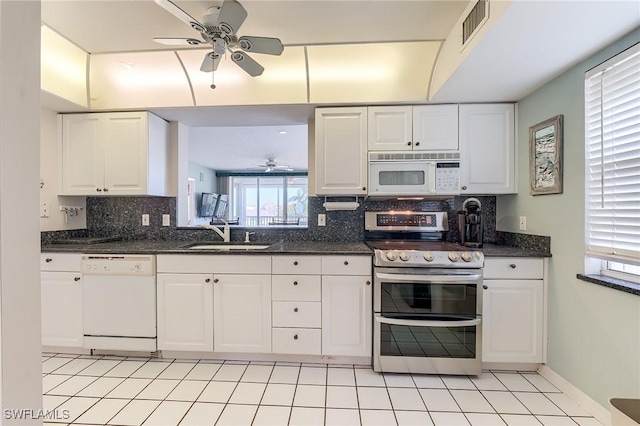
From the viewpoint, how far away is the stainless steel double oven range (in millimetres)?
2139

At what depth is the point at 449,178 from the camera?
8.21ft

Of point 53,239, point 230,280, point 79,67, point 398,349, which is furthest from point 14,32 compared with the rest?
point 53,239

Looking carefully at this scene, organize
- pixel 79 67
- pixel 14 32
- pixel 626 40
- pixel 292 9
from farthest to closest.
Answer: pixel 79 67
pixel 292 9
pixel 626 40
pixel 14 32

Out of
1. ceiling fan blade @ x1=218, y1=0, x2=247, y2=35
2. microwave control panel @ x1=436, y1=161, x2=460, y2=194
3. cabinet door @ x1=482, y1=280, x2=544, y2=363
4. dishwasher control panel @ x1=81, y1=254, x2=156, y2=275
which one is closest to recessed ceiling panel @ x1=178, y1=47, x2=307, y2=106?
ceiling fan blade @ x1=218, y1=0, x2=247, y2=35

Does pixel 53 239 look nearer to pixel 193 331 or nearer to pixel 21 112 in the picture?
pixel 193 331

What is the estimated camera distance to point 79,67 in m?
2.54

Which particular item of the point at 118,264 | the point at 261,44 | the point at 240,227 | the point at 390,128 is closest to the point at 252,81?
the point at 261,44

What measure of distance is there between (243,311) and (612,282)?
2313mm

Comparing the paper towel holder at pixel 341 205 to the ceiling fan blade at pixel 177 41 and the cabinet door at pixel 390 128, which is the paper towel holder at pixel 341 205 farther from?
the ceiling fan blade at pixel 177 41

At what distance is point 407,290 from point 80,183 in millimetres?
2983

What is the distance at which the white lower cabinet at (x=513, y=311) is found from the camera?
2160mm

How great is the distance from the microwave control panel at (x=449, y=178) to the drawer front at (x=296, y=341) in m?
1.53

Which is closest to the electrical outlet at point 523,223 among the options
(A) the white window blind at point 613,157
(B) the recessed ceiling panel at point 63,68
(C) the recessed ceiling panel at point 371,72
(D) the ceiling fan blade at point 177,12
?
(A) the white window blind at point 613,157

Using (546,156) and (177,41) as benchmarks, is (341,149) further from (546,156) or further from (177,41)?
(546,156)
